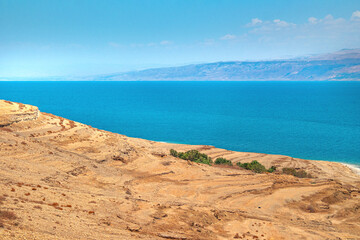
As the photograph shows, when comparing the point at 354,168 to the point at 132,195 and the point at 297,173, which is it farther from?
the point at 132,195

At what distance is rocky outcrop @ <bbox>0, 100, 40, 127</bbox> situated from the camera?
1564 inches

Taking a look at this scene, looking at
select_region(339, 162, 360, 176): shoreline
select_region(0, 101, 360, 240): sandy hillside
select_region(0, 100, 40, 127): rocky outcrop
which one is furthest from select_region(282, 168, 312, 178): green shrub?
select_region(0, 100, 40, 127): rocky outcrop

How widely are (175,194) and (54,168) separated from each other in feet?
40.8

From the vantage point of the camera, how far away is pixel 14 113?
4081cm

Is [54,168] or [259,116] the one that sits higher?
[54,168]

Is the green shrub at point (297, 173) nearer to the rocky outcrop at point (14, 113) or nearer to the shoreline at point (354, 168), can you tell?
the shoreline at point (354, 168)

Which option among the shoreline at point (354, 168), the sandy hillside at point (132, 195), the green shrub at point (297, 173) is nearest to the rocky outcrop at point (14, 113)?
the sandy hillside at point (132, 195)

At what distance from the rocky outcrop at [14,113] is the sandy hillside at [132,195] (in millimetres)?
122

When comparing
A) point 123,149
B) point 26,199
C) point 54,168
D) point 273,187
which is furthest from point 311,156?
point 26,199

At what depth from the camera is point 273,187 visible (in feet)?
113

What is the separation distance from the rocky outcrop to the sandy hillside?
0.12m

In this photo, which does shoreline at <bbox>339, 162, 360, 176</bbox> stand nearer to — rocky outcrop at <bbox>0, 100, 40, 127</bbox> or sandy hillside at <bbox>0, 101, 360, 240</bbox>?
sandy hillside at <bbox>0, 101, 360, 240</bbox>

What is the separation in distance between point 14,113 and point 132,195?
22631 millimetres

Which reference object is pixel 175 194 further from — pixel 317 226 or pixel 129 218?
pixel 317 226
